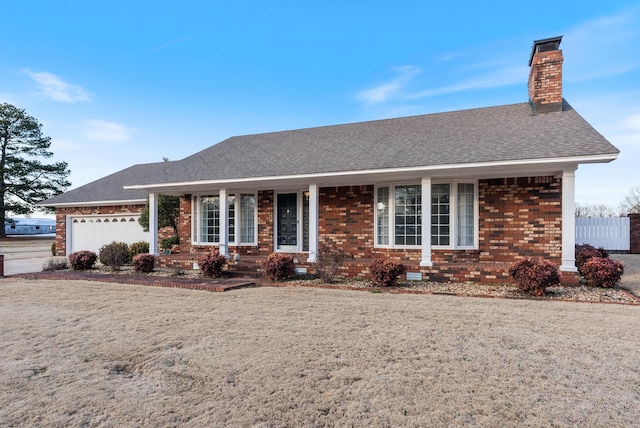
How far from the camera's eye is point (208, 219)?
504 inches

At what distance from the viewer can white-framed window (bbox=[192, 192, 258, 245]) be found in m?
12.3

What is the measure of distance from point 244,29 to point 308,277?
32.3 feet

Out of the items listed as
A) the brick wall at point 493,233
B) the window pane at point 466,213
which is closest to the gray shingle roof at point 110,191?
the brick wall at point 493,233

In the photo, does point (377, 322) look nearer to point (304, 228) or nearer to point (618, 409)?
point (618, 409)

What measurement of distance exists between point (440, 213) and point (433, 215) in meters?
0.19

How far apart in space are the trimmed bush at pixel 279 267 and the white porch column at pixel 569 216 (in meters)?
6.21

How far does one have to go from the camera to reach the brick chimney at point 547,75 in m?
9.76

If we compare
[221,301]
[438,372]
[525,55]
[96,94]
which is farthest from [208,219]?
[525,55]

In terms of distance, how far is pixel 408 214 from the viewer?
10242 millimetres

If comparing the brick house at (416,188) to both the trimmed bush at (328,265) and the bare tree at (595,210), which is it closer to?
the trimmed bush at (328,265)

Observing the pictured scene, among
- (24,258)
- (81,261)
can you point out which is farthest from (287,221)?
(24,258)

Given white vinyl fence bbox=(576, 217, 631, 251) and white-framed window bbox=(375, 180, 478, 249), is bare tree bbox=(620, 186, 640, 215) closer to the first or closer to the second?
white vinyl fence bbox=(576, 217, 631, 251)

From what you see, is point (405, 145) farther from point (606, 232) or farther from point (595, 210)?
point (595, 210)

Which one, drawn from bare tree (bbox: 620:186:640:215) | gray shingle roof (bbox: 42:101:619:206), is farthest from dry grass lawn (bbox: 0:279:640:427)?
bare tree (bbox: 620:186:640:215)
